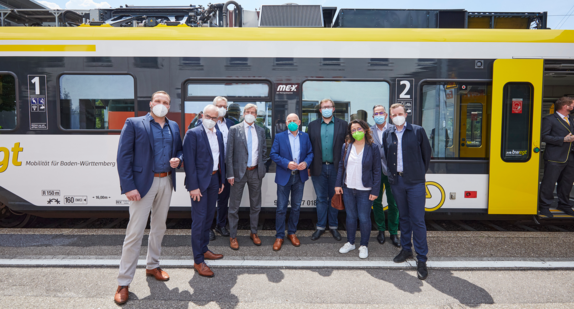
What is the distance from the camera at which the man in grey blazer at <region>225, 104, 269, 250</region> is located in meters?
4.03

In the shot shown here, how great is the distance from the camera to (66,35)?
4453 mm

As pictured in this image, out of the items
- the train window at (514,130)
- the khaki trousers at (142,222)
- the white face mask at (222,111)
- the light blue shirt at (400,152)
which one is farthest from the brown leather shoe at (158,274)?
the train window at (514,130)

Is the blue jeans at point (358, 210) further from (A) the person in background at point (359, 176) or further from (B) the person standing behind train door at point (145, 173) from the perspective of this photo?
(B) the person standing behind train door at point (145, 173)

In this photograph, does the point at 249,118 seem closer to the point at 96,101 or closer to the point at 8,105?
the point at 96,101

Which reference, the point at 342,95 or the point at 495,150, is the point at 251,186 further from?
the point at 495,150

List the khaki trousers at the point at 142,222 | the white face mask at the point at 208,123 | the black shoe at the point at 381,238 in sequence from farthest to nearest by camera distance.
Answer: the black shoe at the point at 381,238 < the white face mask at the point at 208,123 < the khaki trousers at the point at 142,222

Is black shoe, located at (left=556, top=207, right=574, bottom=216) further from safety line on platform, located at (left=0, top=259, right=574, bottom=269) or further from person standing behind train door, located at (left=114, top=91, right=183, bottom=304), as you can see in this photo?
person standing behind train door, located at (left=114, top=91, right=183, bottom=304)

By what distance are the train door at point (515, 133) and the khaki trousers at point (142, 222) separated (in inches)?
172

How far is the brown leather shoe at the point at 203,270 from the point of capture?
11.0 feet

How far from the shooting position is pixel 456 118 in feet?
14.9

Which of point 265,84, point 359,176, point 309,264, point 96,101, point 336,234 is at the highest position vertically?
point 265,84

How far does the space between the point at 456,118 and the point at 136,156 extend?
4.22m

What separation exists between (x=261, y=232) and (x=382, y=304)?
2262mm

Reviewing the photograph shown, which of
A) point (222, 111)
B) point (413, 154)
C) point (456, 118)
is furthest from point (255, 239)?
point (456, 118)
